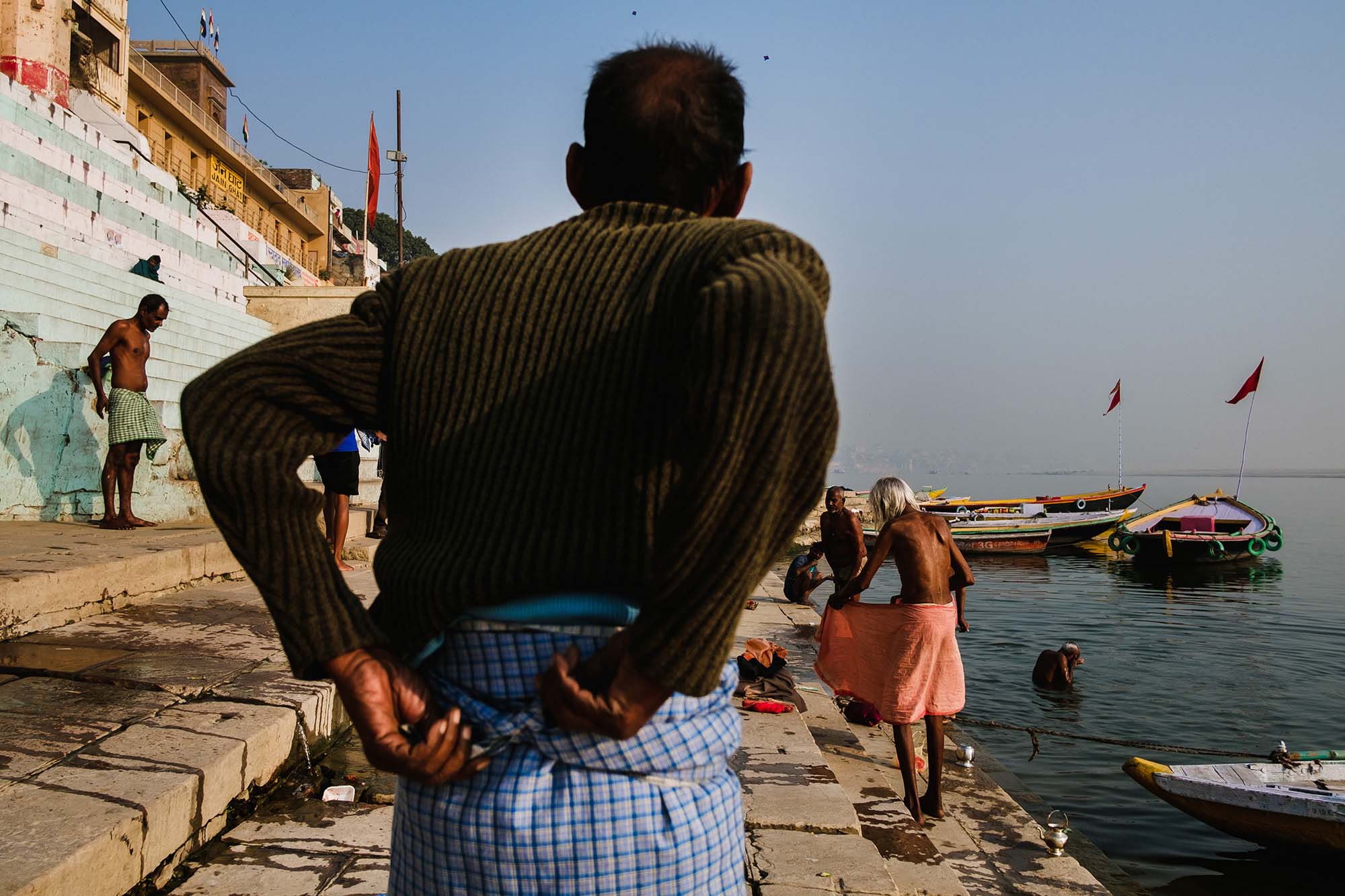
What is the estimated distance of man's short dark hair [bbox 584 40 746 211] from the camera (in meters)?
1.17

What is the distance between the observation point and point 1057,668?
1196 cm

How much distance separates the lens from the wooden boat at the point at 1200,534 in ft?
88.9

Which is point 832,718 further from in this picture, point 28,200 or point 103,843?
point 28,200

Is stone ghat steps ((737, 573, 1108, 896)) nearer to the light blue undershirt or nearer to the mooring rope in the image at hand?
the mooring rope

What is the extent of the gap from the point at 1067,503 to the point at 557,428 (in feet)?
122

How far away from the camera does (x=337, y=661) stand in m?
1.10

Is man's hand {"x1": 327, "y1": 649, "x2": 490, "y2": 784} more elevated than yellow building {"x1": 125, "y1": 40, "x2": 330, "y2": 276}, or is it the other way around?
yellow building {"x1": 125, "y1": 40, "x2": 330, "y2": 276}

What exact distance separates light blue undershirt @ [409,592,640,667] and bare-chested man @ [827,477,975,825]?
15.6 ft

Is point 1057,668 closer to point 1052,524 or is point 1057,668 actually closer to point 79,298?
point 79,298

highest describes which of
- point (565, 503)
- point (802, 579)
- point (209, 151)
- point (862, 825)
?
point (209, 151)

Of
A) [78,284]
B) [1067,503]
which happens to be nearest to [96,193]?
[78,284]

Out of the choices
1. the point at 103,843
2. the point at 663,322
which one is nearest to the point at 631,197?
the point at 663,322

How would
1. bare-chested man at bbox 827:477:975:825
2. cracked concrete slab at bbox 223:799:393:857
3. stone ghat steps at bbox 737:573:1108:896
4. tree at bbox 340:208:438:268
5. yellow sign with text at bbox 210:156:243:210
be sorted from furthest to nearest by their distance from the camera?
tree at bbox 340:208:438:268 < yellow sign with text at bbox 210:156:243:210 < bare-chested man at bbox 827:477:975:825 < stone ghat steps at bbox 737:573:1108:896 < cracked concrete slab at bbox 223:799:393:857

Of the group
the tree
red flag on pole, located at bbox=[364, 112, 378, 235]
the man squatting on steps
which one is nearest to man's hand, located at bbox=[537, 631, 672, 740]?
the man squatting on steps
